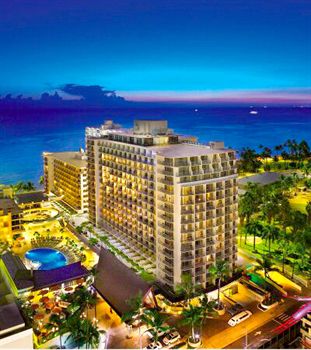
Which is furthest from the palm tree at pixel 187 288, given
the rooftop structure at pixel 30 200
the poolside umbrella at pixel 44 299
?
the rooftop structure at pixel 30 200

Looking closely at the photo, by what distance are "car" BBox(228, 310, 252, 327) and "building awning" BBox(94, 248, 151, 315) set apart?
9.98 metres

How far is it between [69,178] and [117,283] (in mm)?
45135

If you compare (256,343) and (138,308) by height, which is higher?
(138,308)

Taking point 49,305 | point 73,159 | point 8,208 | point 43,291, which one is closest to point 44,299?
point 49,305

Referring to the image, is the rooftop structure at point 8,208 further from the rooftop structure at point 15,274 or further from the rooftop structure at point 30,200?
the rooftop structure at point 15,274

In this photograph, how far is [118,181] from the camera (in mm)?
61812

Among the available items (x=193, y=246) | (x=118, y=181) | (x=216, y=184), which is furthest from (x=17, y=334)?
(x=118, y=181)

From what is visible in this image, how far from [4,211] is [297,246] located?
48279 mm

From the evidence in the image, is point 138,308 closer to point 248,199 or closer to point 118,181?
A: point 118,181

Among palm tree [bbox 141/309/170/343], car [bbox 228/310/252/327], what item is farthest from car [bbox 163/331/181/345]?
car [bbox 228/310/252/327]

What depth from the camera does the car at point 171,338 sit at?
39.5 m

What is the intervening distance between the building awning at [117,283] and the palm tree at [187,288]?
4038 mm

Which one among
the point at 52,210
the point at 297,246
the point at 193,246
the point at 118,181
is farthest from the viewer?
the point at 52,210

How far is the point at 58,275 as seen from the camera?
5012cm
